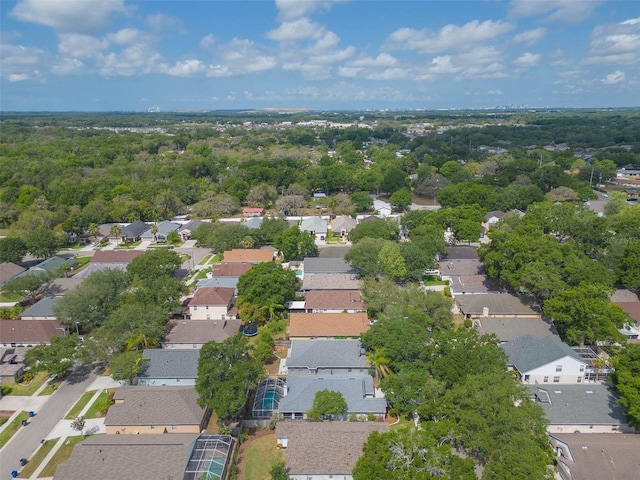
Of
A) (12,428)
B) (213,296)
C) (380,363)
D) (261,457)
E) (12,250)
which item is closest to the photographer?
(261,457)

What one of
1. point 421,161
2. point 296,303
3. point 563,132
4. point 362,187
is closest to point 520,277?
point 296,303

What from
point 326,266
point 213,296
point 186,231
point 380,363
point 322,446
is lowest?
point 186,231

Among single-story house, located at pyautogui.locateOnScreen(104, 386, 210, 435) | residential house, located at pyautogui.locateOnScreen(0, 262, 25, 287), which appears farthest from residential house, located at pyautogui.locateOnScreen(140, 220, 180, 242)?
single-story house, located at pyautogui.locateOnScreen(104, 386, 210, 435)

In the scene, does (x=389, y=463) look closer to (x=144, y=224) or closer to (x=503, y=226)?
(x=503, y=226)

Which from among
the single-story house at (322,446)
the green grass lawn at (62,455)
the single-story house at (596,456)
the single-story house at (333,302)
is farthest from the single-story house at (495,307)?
the green grass lawn at (62,455)

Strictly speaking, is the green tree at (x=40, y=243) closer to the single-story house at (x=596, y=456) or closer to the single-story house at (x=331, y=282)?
the single-story house at (x=331, y=282)

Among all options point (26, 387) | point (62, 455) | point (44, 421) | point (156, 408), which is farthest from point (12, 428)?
point (156, 408)

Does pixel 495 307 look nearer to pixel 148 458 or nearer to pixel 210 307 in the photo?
pixel 210 307
